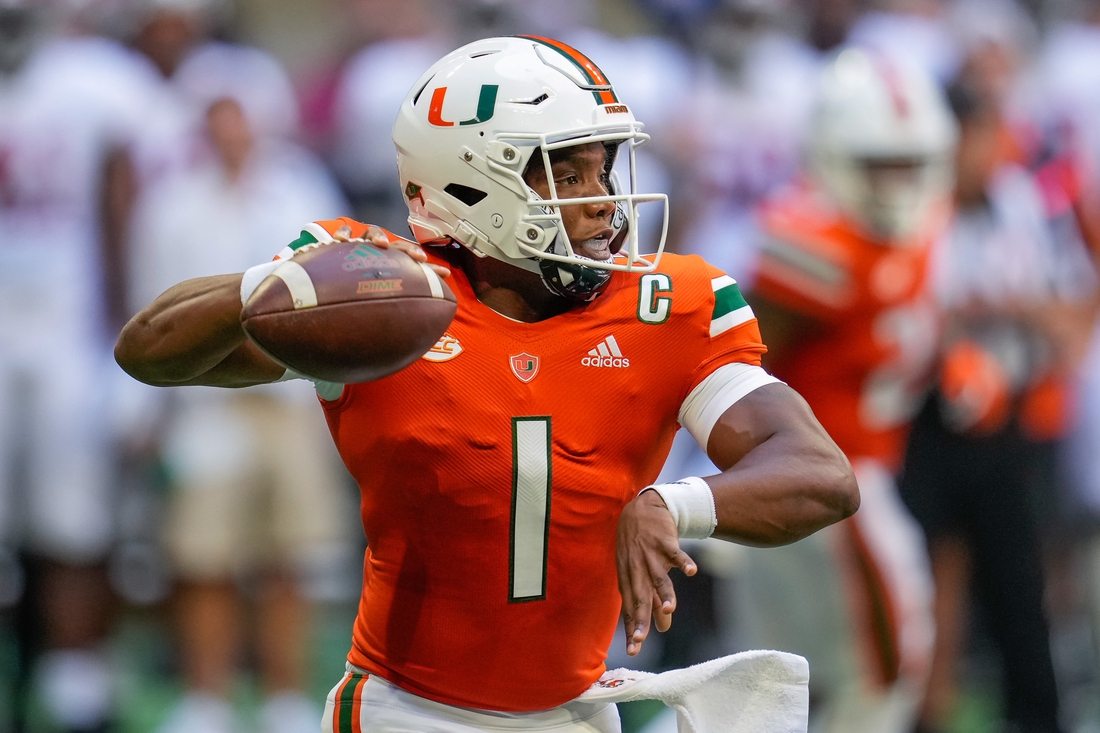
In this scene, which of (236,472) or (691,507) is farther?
(236,472)

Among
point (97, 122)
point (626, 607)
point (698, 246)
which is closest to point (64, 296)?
point (97, 122)

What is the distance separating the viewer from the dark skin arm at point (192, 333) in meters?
2.50

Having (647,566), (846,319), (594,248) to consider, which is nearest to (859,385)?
(846,319)

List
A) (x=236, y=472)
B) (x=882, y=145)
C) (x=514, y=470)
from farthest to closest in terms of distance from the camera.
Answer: (x=236, y=472) → (x=882, y=145) → (x=514, y=470)

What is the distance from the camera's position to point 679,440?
6246 mm

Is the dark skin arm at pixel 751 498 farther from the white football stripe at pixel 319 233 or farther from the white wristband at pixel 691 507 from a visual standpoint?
the white football stripe at pixel 319 233

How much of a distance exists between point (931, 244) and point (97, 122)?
121 inches

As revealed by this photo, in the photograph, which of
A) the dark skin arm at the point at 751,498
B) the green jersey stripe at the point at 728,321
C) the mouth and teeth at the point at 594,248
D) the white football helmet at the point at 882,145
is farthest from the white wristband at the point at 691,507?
the white football helmet at the point at 882,145

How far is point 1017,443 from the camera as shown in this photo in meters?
5.54

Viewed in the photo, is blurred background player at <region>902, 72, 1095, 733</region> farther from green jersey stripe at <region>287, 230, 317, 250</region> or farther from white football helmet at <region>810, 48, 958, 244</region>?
green jersey stripe at <region>287, 230, 317, 250</region>

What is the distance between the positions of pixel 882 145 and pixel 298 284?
3.28 metres

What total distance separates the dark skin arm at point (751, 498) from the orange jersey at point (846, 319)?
2198 millimetres

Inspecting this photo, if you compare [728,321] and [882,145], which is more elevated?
A: [728,321]

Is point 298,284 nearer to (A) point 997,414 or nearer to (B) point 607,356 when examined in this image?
Answer: (B) point 607,356
